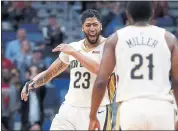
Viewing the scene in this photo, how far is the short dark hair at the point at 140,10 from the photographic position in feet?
24.5

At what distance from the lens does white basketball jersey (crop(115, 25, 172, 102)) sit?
7.30m

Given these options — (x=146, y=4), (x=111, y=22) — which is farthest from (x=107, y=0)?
(x=146, y=4)

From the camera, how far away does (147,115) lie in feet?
23.6

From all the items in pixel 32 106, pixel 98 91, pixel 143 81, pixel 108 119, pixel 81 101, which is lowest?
pixel 32 106

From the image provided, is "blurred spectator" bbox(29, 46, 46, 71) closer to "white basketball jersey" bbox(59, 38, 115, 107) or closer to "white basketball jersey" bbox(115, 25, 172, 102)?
"white basketball jersey" bbox(59, 38, 115, 107)

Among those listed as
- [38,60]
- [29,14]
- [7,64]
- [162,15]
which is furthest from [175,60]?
[29,14]

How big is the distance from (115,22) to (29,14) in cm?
258

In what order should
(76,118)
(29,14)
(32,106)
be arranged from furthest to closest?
(29,14)
(32,106)
(76,118)

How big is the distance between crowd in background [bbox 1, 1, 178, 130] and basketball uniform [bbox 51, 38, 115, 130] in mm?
7220

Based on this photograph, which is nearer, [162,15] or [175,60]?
[175,60]

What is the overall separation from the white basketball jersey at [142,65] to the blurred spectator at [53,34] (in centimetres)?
1147

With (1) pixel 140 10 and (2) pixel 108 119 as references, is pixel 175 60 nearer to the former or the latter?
(1) pixel 140 10

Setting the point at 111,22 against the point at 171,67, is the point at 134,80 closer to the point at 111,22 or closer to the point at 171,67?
the point at 171,67

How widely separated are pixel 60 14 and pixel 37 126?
225 inches
